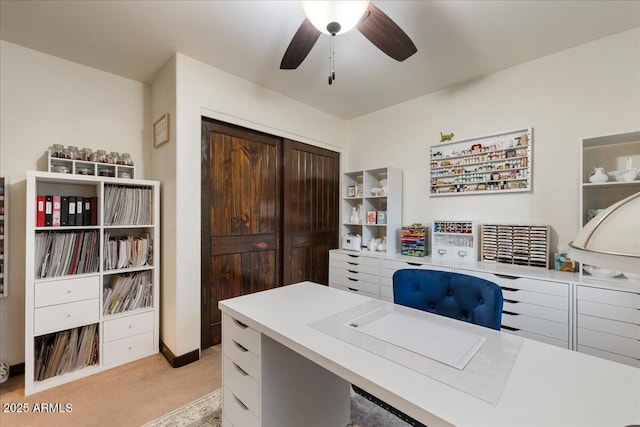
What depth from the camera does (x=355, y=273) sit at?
304 centimetres

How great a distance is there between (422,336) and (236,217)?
6.94 ft

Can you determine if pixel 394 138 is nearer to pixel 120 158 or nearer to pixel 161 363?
pixel 120 158

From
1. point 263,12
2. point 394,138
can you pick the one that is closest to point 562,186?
point 394,138

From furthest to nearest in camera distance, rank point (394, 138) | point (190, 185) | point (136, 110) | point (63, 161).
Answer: point (394, 138)
point (136, 110)
point (190, 185)
point (63, 161)

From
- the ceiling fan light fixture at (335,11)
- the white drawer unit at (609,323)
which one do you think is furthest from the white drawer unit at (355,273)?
the ceiling fan light fixture at (335,11)

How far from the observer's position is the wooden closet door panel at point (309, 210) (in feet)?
10.3

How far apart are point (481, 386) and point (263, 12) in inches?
88.7

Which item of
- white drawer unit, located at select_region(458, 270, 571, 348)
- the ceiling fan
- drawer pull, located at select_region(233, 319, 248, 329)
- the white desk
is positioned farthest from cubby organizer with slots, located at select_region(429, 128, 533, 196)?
drawer pull, located at select_region(233, 319, 248, 329)

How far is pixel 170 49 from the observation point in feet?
7.14

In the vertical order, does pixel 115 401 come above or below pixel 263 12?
below

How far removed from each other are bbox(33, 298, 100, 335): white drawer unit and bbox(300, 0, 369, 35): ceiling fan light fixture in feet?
8.27

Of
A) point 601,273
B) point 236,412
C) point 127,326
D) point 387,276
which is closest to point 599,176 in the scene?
point 601,273

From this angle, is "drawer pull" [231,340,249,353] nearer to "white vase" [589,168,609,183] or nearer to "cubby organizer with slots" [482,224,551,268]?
"cubby organizer with slots" [482,224,551,268]

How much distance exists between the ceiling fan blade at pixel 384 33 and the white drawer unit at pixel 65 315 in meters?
2.73
